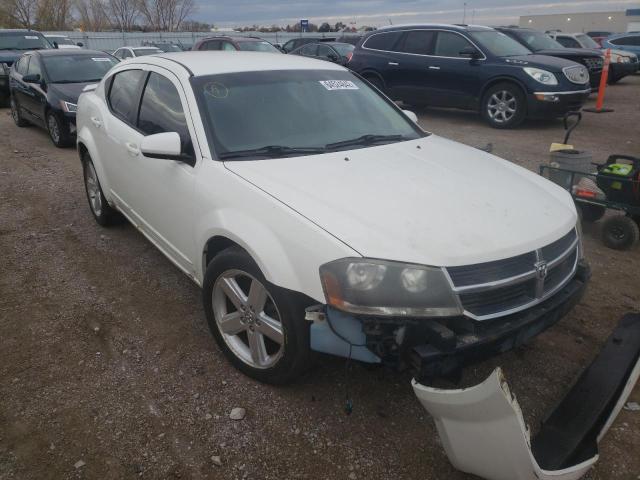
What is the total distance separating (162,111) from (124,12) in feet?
204

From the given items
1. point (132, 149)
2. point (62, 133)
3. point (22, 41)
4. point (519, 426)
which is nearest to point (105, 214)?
point (132, 149)

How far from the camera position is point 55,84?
879 cm

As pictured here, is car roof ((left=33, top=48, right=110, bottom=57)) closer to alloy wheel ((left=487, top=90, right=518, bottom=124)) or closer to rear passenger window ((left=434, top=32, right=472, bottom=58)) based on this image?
rear passenger window ((left=434, top=32, right=472, bottom=58))

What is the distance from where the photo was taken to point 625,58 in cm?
1656

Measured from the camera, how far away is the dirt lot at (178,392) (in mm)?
2336

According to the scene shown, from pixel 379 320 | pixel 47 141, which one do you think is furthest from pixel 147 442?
pixel 47 141

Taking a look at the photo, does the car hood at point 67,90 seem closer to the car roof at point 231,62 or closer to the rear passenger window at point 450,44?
the car roof at point 231,62

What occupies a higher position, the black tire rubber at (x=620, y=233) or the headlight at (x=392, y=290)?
the headlight at (x=392, y=290)

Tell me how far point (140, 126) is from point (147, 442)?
2.27m

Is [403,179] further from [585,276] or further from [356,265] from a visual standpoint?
[585,276]

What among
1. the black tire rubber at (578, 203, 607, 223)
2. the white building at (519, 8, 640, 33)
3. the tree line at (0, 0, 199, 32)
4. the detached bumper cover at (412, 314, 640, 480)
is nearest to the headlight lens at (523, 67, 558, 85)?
the black tire rubber at (578, 203, 607, 223)

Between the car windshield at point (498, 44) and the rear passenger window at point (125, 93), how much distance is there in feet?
24.7

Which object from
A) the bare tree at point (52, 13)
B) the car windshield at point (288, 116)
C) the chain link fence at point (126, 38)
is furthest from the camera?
the bare tree at point (52, 13)

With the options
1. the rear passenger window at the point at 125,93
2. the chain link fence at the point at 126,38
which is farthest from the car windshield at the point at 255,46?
the chain link fence at the point at 126,38
